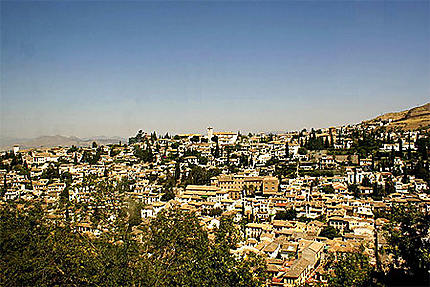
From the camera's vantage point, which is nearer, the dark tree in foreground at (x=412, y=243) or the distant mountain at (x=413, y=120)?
the dark tree in foreground at (x=412, y=243)

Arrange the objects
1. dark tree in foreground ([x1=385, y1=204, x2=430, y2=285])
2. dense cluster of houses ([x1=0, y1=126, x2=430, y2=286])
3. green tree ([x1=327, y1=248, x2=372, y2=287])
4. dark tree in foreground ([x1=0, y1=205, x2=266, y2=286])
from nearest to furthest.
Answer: dark tree in foreground ([x1=0, y1=205, x2=266, y2=286]), green tree ([x1=327, y1=248, x2=372, y2=287]), dark tree in foreground ([x1=385, y1=204, x2=430, y2=285]), dense cluster of houses ([x1=0, y1=126, x2=430, y2=286])

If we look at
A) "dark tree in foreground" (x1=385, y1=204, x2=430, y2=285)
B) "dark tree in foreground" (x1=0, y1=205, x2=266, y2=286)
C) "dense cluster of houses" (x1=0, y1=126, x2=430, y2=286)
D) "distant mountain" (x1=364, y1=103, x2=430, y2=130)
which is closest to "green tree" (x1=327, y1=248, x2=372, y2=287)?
"dark tree in foreground" (x1=385, y1=204, x2=430, y2=285)

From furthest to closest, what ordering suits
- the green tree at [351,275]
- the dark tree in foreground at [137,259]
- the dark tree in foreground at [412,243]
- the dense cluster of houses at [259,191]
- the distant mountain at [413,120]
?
1. the distant mountain at [413,120]
2. the dense cluster of houses at [259,191]
3. the dark tree in foreground at [412,243]
4. the green tree at [351,275]
5. the dark tree in foreground at [137,259]

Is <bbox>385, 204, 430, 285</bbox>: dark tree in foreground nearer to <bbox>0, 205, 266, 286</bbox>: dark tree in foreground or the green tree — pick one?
the green tree

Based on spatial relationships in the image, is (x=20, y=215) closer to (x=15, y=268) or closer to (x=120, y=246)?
(x=15, y=268)

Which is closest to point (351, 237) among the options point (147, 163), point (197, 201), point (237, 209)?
point (237, 209)

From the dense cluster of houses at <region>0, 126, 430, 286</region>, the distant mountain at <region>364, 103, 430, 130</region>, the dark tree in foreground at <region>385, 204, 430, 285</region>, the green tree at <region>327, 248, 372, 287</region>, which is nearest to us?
the green tree at <region>327, 248, 372, 287</region>

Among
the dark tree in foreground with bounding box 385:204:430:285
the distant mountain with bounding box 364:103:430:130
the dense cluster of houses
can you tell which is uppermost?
the distant mountain with bounding box 364:103:430:130

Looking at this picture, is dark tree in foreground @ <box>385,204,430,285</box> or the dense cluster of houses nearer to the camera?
dark tree in foreground @ <box>385,204,430,285</box>

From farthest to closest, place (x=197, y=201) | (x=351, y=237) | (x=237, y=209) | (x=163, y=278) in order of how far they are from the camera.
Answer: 1. (x=197, y=201)
2. (x=237, y=209)
3. (x=351, y=237)
4. (x=163, y=278)

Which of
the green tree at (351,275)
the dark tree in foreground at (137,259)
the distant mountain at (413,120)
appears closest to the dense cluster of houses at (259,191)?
the dark tree in foreground at (137,259)

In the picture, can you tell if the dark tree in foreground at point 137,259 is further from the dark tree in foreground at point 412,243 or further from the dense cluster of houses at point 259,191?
the dark tree in foreground at point 412,243
